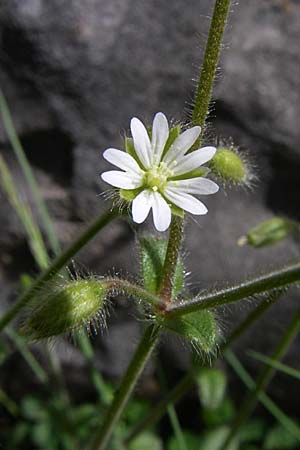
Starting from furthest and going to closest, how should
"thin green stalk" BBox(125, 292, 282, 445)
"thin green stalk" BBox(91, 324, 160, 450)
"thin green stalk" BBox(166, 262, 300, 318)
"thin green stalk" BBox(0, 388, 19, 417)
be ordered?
"thin green stalk" BBox(0, 388, 19, 417) → "thin green stalk" BBox(125, 292, 282, 445) → "thin green stalk" BBox(91, 324, 160, 450) → "thin green stalk" BBox(166, 262, 300, 318)

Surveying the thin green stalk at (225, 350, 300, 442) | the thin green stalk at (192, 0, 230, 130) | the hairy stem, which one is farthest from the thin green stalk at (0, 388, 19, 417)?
the thin green stalk at (192, 0, 230, 130)

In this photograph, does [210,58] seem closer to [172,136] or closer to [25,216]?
[172,136]

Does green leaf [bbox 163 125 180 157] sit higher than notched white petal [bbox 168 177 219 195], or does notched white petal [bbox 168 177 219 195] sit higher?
green leaf [bbox 163 125 180 157]

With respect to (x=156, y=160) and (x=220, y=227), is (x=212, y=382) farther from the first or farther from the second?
(x=156, y=160)

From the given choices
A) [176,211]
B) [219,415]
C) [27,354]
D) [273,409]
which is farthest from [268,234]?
[27,354]

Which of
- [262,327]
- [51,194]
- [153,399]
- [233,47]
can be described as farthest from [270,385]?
[233,47]

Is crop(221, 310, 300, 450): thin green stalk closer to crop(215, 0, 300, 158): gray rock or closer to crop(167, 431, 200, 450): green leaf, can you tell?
crop(167, 431, 200, 450): green leaf

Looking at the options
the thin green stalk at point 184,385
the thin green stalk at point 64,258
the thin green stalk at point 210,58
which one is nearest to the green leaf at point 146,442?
the thin green stalk at point 184,385

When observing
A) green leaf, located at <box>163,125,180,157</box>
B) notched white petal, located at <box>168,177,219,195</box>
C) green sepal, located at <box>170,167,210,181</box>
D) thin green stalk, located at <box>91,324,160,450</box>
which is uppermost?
green leaf, located at <box>163,125,180,157</box>
